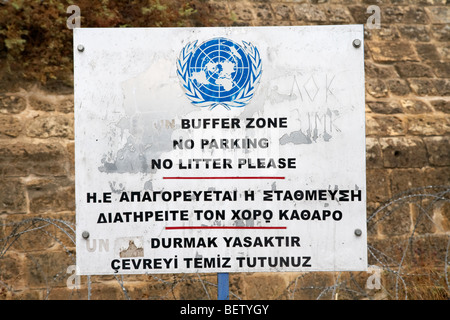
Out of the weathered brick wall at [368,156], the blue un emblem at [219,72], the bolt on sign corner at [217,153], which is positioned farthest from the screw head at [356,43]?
the weathered brick wall at [368,156]

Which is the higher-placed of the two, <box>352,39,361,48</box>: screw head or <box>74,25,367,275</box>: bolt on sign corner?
<box>352,39,361,48</box>: screw head

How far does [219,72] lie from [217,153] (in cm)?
39

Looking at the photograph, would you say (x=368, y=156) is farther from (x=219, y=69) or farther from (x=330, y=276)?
(x=219, y=69)

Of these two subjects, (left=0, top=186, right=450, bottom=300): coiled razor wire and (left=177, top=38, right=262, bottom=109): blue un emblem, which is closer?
(left=177, top=38, right=262, bottom=109): blue un emblem

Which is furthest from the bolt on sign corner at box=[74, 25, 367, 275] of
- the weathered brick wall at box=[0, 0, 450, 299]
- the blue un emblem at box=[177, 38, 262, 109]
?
the weathered brick wall at box=[0, 0, 450, 299]

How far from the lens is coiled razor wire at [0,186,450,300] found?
4844mm

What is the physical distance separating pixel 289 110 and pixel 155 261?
96cm

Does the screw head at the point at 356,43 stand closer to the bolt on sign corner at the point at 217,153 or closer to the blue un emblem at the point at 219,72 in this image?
the bolt on sign corner at the point at 217,153

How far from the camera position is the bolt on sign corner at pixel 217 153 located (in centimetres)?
282

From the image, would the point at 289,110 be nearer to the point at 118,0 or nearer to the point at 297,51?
the point at 297,51

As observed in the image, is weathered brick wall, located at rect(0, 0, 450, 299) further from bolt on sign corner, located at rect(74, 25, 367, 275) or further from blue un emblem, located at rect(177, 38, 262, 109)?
blue un emblem, located at rect(177, 38, 262, 109)

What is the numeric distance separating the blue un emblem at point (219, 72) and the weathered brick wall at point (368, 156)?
2156 millimetres

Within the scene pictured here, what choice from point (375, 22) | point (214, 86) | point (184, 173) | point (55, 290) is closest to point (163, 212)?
point (184, 173)

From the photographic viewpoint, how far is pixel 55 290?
4891mm
